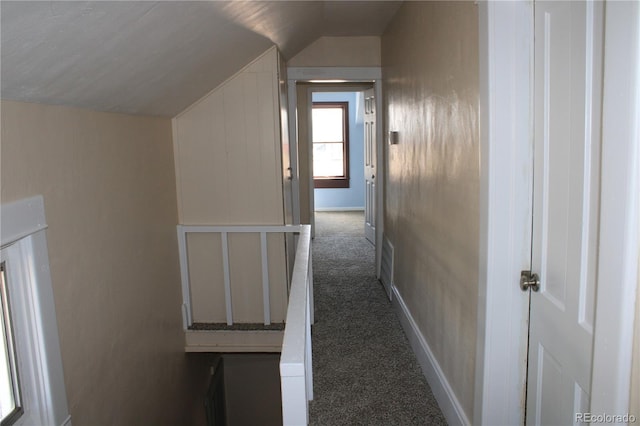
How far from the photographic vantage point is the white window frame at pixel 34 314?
67.3 inches

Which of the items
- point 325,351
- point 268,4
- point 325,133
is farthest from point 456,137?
point 325,133

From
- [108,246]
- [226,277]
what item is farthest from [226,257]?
[108,246]

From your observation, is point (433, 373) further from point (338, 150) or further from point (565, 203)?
point (338, 150)

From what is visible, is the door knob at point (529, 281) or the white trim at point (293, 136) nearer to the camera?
the door knob at point (529, 281)

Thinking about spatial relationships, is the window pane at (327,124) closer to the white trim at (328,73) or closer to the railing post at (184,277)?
the white trim at (328,73)

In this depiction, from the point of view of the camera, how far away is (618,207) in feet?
3.31

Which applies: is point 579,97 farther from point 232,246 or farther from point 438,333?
point 232,246

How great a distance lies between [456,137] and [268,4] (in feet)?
3.89

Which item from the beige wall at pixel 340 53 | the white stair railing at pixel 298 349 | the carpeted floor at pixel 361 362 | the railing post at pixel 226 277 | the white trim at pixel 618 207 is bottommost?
the carpeted floor at pixel 361 362

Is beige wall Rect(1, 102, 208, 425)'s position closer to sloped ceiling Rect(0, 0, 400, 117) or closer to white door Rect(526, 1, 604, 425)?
sloped ceiling Rect(0, 0, 400, 117)

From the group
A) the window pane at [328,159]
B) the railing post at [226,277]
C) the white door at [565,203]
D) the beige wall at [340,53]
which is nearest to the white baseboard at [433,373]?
the white door at [565,203]

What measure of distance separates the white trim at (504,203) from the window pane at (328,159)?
22.5 feet

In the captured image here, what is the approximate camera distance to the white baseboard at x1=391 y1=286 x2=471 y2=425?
2117 mm

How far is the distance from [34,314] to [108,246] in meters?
0.65
